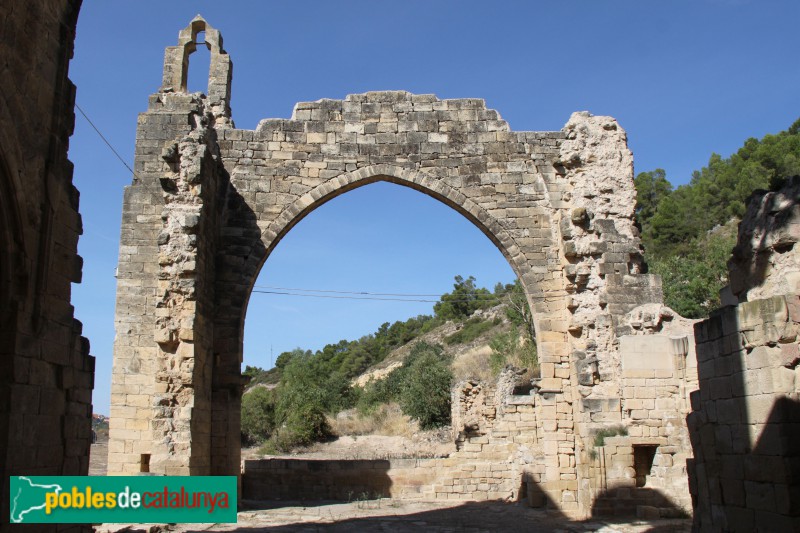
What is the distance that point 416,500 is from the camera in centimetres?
1210

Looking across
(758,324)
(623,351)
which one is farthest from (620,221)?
(758,324)

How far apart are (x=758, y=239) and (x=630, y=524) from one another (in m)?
4.43

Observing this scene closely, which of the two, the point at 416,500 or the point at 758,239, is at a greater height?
the point at 758,239

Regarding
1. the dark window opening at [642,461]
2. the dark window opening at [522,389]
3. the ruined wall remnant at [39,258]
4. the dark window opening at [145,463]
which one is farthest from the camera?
the dark window opening at [522,389]

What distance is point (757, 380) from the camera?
174 inches

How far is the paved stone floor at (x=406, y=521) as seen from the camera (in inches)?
305

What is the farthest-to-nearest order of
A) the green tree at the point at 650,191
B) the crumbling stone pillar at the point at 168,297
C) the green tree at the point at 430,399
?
the green tree at the point at 650,191 < the green tree at the point at 430,399 < the crumbling stone pillar at the point at 168,297

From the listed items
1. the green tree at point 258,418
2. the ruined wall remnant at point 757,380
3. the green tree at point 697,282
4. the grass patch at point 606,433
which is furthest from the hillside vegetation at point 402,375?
the ruined wall remnant at point 757,380

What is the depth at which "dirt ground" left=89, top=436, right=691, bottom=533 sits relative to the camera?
304 inches

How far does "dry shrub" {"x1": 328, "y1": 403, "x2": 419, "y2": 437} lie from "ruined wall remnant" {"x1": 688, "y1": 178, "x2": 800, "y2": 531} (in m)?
16.2

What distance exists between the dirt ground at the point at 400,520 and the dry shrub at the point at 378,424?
9124 mm

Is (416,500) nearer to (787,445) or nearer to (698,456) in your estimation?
(698,456)

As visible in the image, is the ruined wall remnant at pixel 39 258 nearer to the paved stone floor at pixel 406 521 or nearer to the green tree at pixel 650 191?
the paved stone floor at pixel 406 521

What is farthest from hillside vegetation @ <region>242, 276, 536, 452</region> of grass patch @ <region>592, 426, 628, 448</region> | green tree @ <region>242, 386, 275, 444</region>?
grass patch @ <region>592, 426, 628, 448</region>
